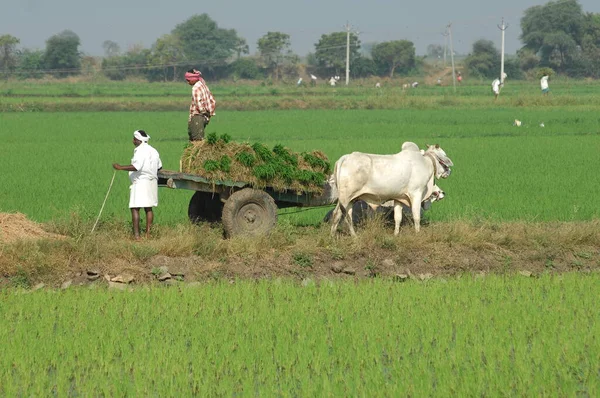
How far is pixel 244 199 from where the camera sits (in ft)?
32.5

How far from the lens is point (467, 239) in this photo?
10445 millimetres

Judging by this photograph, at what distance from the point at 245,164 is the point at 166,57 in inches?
2663

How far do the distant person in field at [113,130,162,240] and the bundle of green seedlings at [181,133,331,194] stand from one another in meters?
0.33

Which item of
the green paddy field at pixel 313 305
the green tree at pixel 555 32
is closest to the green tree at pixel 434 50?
the green tree at pixel 555 32

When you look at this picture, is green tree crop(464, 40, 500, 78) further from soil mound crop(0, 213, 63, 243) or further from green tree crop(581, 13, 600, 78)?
soil mound crop(0, 213, 63, 243)

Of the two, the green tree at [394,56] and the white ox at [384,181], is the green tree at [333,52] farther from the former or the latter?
the white ox at [384,181]

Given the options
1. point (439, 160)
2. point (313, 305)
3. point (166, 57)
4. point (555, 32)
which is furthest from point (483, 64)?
point (313, 305)

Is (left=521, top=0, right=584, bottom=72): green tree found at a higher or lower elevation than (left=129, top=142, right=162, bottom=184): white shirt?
higher

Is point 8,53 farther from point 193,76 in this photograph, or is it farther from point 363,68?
point 193,76

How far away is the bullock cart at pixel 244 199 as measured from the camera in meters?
9.74

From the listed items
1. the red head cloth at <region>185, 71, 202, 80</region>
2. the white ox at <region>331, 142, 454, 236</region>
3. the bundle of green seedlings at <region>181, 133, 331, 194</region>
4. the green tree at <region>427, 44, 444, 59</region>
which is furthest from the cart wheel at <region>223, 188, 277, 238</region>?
the green tree at <region>427, 44, 444, 59</region>

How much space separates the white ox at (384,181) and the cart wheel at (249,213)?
2.37ft

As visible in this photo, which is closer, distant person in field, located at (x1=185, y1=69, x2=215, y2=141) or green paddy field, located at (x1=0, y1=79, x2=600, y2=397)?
green paddy field, located at (x1=0, y1=79, x2=600, y2=397)

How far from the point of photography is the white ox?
10086 mm
